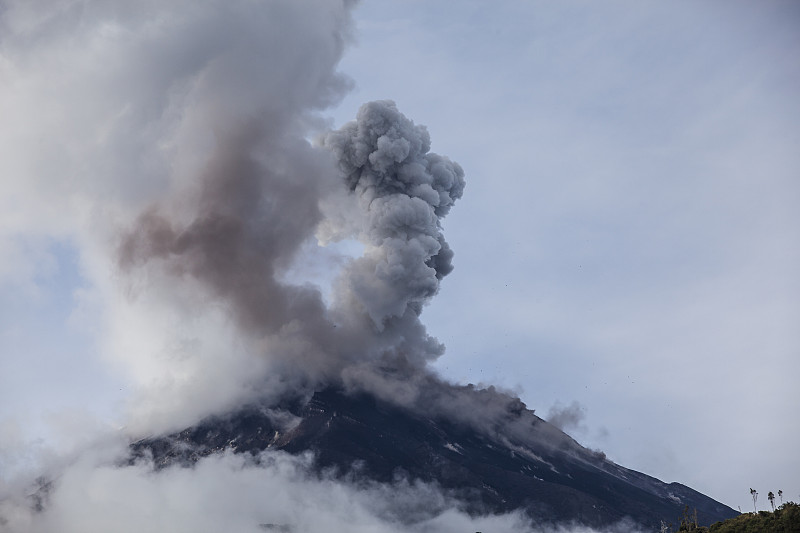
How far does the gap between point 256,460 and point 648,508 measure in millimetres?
85323

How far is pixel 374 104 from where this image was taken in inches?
7382

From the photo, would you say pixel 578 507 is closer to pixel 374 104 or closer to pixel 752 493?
pixel 752 493

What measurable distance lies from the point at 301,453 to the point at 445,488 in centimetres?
3155

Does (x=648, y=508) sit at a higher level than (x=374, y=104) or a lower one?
lower

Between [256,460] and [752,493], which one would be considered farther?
[256,460]

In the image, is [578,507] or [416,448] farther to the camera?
[416,448]

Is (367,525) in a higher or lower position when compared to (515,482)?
lower

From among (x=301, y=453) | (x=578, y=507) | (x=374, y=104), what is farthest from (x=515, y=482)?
(x=374, y=104)

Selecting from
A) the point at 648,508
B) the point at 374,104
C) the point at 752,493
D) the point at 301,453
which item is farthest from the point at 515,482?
the point at 374,104

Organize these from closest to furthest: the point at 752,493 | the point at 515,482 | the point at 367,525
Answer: the point at 752,493, the point at 367,525, the point at 515,482

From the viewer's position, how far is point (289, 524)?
603ft

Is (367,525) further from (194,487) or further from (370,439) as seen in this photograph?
(194,487)

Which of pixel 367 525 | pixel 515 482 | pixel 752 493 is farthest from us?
pixel 515 482

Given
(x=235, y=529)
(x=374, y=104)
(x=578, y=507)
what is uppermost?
(x=374, y=104)
